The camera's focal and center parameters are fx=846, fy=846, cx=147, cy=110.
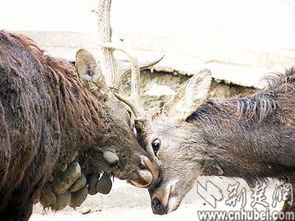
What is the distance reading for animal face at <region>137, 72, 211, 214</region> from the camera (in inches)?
253

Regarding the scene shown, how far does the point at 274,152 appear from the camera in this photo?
669 centimetres

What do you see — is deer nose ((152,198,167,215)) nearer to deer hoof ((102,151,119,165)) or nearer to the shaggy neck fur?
deer hoof ((102,151,119,165))

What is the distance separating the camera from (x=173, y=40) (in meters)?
10.8

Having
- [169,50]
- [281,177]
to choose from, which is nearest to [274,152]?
[281,177]

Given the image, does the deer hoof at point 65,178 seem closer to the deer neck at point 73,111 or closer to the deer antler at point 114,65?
the deer neck at point 73,111

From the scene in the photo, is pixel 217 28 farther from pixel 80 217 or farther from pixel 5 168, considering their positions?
pixel 5 168

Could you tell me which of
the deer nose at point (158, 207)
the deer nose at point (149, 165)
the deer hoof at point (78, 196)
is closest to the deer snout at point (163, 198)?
the deer nose at point (158, 207)

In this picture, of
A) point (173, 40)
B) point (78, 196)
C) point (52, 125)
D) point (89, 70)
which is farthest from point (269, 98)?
point (173, 40)

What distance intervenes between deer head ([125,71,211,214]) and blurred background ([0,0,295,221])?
28.8 inches

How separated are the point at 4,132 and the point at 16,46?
2.27 ft

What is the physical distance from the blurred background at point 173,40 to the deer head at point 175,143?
0.73m

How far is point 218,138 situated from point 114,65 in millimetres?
1001

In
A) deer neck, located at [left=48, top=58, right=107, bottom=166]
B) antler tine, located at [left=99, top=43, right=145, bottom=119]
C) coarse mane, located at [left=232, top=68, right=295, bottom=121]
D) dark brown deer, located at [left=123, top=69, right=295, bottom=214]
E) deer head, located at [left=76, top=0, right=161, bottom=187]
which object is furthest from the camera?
coarse mane, located at [left=232, top=68, right=295, bottom=121]

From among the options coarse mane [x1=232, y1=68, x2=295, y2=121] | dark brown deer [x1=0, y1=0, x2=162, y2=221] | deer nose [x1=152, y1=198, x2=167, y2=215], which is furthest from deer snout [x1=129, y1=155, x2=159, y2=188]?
coarse mane [x1=232, y1=68, x2=295, y2=121]
